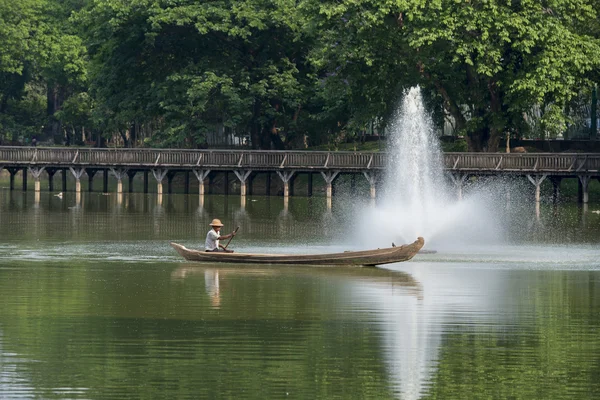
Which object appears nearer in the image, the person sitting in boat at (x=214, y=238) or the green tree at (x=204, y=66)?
the person sitting in boat at (x=214, y=238)

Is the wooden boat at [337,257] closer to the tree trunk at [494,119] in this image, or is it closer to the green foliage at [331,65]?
the green foliage at [331,65]

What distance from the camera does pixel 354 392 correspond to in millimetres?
20094

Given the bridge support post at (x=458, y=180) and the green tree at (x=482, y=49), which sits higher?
the green tree at (x=482, y=49)

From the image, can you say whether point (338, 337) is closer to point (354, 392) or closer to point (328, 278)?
point (354, 392)

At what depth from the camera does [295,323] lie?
→ 85.4ft

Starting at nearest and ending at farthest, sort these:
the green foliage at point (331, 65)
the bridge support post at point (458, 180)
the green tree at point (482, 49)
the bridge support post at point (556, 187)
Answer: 1. the green tree at point (482, 49)
2. the green foliage at point (331, 65)
3. the bridge support post at point (458, 180)
4. the bridge support post at point (556, 187)

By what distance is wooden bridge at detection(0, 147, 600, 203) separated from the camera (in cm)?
6669

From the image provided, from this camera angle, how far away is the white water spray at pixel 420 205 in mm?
47375

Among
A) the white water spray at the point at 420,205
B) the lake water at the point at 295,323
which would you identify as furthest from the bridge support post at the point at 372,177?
the lake water at the point at 295,323

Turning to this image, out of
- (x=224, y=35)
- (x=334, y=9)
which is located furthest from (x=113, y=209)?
(x=224, y=35)

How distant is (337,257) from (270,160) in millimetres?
36466

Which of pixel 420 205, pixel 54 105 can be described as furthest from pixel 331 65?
pixel 54 105

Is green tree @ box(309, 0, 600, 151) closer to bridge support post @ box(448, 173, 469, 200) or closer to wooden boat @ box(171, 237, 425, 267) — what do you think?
bridge support post @ box(448, 173, 469, 200)

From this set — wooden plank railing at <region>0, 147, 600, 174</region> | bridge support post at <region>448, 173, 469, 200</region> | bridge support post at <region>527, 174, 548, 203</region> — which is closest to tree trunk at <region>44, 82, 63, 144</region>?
wooden plank railing at <region>0, 147, 600, 174</region>
